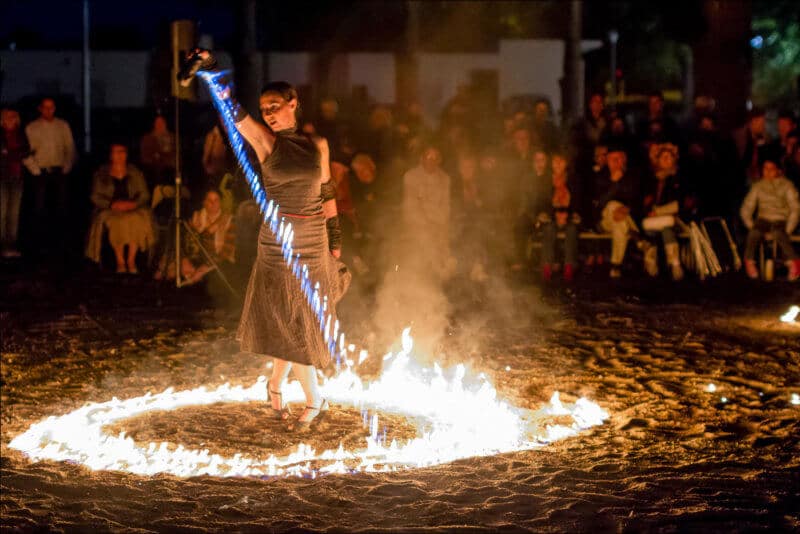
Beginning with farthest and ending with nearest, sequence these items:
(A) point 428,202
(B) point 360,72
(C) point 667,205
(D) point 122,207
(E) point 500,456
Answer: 1. (B) point 360,72
2. (D) point 122,207
3. (C) point 667,205
4. (A) point 428,202
5. (E) point 500,456

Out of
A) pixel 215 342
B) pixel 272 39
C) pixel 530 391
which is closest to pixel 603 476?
pixel 530 391

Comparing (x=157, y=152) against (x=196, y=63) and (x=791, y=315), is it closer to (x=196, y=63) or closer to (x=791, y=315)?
(x=791, y=315)

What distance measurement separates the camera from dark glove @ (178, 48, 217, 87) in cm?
637

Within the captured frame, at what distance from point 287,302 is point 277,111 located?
1.20 meters

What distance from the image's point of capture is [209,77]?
6.52 meters

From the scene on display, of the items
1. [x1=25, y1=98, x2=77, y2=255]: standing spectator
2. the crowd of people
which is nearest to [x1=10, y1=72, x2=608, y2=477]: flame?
the crowd of people

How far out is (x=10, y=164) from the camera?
1577 cm

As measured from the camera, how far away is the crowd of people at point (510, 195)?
14322 millimetres

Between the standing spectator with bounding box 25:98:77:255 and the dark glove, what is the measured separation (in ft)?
35.2

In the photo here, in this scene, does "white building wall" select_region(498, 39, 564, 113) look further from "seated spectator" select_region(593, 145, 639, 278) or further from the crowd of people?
"seated spectator" select_region(593, 145, 639, 278)

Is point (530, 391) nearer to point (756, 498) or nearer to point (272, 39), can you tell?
point (756, 498)

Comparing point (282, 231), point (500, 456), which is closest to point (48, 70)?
point (282, 231)

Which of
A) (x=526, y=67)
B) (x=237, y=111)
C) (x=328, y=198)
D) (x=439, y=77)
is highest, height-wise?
(x=526, y=67)

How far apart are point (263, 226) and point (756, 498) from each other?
11.0 ft
